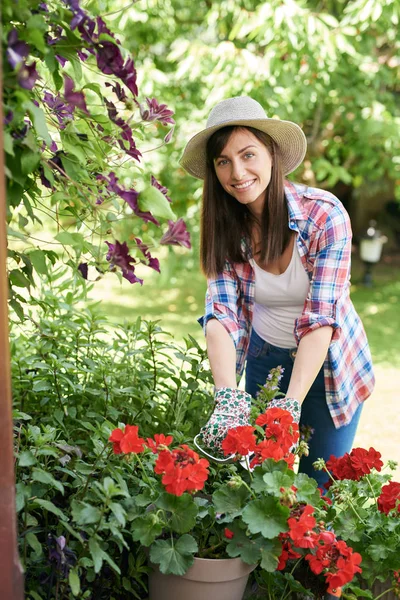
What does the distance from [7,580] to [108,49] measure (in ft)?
2.74

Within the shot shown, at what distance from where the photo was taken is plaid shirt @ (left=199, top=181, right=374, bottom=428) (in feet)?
6.75

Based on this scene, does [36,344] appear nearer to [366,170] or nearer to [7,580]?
[7,580]

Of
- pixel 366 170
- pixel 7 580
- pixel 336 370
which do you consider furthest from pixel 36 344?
pixel 366 170

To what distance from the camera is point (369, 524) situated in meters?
1.58

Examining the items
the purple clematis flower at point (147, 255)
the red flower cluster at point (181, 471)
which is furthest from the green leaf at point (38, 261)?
the red flower cluster at point (181, 471)

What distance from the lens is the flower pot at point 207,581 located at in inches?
56.0

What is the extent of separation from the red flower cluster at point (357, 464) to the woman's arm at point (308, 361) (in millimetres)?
184

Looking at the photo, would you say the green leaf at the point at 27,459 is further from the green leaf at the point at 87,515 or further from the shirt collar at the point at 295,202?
the shirt collar at the point at 295,202

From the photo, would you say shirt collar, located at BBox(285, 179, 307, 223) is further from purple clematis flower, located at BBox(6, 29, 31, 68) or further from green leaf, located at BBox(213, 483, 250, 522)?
purple clematis flower, located at BBox(6, 29, 31, 68)

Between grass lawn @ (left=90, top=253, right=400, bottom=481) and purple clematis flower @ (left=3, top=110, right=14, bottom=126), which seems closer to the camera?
purple clematis flower @ (left=3, top=110, right=14, bottom=126)

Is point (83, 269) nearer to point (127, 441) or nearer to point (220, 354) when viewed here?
point (127, 441)

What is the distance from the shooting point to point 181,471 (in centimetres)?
137

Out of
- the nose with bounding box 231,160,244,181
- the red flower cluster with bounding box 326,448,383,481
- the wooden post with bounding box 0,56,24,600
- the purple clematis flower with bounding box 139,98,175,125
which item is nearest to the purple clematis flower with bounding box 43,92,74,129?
the purple clematis flower with bounding box 139,98,175,125

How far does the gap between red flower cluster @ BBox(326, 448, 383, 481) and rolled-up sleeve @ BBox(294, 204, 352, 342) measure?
36 centimetres
